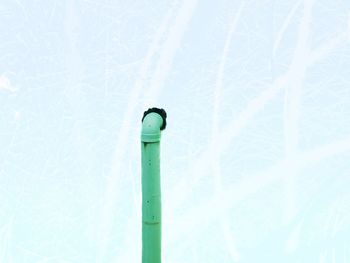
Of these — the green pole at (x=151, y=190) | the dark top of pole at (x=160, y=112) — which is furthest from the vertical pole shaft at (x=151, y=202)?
the dark top of pole at (x=160, y=112)

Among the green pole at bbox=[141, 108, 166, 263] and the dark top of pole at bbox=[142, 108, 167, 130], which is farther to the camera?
the dark top of pole at bbox=[142, 108, 167, 130]

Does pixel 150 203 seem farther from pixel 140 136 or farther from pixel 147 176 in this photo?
pixel 140 136

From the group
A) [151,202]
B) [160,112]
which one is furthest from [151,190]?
[160,112]

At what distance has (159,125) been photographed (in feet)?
7.46

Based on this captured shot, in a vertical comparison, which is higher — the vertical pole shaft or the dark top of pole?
the dark top of pole

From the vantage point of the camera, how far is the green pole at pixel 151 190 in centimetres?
222

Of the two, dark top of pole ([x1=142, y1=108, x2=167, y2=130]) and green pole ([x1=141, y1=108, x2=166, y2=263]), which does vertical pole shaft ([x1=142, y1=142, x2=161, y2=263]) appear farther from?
dark top of pole ([x1=142, y1=108, x2=167, y2=130])

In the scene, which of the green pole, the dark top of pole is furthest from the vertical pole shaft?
the dark top of pole

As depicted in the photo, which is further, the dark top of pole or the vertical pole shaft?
the dark top of pole

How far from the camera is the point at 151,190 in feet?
7.30

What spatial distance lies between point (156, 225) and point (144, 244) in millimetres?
143

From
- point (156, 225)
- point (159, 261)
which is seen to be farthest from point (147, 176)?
point (159, 261)

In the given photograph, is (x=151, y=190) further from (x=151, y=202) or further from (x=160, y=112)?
(x=160, y=112)

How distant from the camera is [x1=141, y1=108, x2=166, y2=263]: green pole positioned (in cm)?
222
